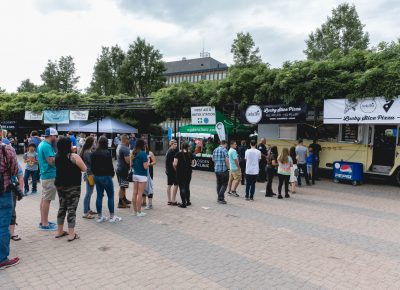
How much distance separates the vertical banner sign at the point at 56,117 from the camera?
2586 centimetres

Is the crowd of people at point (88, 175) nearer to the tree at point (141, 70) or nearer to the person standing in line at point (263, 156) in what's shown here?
the person standing in line at point (263, 156)

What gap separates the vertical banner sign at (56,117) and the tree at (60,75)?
30.0 metres

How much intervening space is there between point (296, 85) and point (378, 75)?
3186 mm

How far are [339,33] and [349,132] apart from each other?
2308cm

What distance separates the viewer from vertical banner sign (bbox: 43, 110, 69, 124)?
25859 millimetres

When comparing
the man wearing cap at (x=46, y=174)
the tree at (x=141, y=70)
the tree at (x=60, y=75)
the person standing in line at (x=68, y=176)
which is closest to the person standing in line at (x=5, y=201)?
the person standing in line at (x=68, y=176)

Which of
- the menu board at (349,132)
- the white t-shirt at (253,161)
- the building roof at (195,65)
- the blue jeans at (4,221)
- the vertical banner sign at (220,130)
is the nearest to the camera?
the blue jeans at (4,221)

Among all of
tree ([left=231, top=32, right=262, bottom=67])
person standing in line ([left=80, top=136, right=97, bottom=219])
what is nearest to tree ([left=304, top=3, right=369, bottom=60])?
tree ([left=231, top=32, right=262, bottom=67])

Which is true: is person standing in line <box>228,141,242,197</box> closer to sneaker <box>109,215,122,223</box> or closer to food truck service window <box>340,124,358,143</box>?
sneaker <box>109,215,122,223</box>

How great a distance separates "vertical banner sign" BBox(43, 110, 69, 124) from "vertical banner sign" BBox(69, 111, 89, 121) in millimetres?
621

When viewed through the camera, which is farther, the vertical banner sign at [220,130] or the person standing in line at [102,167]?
the vertical banner sign at [220,130]

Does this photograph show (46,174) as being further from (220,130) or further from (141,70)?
(141,70)

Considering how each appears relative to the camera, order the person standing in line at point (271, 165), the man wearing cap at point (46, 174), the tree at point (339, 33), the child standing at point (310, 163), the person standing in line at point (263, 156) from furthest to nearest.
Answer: the tree at point (339, 33) < the child standing at point (310, 163) < the person standing in line at point (263, 156) < the person standing in line at point (271, 165) < the man wearing cap at point (46, 174)

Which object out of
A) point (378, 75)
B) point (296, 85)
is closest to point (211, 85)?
point (296, 85)
